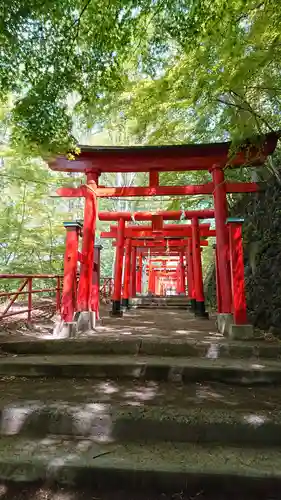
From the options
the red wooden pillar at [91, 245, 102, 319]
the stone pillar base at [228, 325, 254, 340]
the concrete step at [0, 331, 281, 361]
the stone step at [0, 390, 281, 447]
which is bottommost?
the stone step at [0, 390, 281, 447]

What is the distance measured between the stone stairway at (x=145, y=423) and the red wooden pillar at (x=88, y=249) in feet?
5.74

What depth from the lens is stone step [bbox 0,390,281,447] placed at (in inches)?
88.9

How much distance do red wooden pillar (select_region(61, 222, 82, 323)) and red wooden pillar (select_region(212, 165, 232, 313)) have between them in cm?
278

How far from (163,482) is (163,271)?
22.9 metres

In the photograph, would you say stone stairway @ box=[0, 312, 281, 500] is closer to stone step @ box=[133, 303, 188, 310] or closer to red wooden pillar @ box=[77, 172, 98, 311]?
red wooden pillar @ box=[77, 172, 98, 311]

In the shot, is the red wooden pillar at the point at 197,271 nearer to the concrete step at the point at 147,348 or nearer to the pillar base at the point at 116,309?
the pillar base at the point at 116,309

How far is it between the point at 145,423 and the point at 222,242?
4.01 meters

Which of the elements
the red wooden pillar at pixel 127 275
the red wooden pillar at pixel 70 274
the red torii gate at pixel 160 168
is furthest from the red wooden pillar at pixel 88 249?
the red wooden pillar at pixel 127 275

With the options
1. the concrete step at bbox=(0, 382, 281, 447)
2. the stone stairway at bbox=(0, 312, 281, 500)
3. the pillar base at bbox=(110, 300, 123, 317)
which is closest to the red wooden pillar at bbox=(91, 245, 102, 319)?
the pillar base at bbox=(110, 300, 123, 317)

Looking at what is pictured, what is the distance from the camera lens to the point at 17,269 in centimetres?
1023

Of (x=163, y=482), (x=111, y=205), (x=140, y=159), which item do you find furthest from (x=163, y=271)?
(x=163, y=482)

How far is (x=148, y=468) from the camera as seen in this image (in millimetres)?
1883

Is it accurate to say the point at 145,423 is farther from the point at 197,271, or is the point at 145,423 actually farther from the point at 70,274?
the point at 197,271

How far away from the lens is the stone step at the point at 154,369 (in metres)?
3.27
